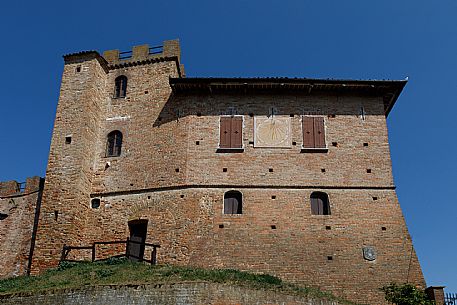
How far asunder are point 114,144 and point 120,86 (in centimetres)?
332

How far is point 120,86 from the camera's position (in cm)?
2577

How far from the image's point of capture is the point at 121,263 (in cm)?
1986

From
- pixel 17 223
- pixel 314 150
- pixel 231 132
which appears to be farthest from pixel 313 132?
pixel 17 223

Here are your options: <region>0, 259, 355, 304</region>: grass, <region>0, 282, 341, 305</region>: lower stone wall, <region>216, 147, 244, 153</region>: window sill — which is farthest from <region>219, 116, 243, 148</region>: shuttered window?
<region>0, 282, 341, 305</region>: lower stone wall

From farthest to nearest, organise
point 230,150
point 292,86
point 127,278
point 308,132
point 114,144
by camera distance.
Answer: point 114,144, point 292,86, point 308,132, point 230,150, point 127,278

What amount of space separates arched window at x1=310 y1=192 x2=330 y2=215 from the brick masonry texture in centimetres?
26

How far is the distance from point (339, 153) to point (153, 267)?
9.62m

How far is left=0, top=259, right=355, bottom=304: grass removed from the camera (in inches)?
643

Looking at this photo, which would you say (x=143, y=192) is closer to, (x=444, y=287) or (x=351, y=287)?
(x=351, y=287)

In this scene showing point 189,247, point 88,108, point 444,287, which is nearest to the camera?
point 444,287

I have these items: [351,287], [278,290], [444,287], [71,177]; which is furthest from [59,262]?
[444,287]

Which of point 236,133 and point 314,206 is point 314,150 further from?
point 236,133

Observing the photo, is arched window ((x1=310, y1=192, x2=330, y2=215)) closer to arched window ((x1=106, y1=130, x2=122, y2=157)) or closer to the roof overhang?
the roof overhang

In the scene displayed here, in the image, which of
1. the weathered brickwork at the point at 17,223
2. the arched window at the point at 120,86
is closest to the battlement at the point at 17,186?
the weathered brickwork at the point at 17,223
